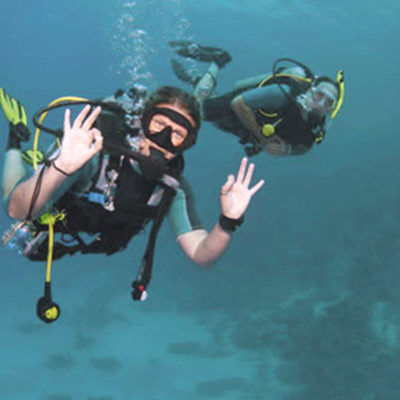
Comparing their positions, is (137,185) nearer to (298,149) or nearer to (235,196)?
(235,196)

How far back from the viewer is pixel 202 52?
1000 centimetres

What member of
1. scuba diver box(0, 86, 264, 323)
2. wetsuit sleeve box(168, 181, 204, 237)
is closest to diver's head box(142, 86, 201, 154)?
scuba diver box(0, 86, 264, 323)

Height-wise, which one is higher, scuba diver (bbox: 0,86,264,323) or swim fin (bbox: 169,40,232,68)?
swim fin (bbox: 169,40,232,68)

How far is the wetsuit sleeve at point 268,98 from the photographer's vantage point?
6840mm

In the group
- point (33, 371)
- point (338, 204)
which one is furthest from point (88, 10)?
point (33, 371)

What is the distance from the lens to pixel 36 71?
43594 millimetres

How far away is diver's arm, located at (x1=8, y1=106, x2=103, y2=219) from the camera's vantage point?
268 cm

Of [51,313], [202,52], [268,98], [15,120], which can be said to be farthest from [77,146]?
[202,52]

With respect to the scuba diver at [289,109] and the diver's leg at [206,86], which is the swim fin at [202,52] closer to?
the diver's leg at [206,86]

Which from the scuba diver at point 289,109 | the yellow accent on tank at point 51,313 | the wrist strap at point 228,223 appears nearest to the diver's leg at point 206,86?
the scuba diver at point 289,109

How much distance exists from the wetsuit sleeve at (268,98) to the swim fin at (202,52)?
10.0ft

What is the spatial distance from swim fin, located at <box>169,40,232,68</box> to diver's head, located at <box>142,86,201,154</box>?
6.51 metres

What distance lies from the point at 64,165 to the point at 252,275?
67.9 ft

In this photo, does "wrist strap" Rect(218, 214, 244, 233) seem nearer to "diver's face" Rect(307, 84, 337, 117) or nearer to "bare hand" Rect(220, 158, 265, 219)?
"bare hand" Rect(220, 158, 265, 219)
